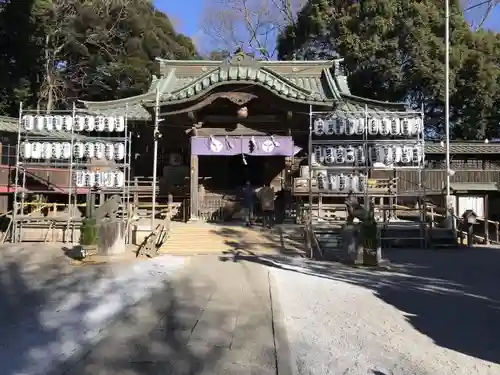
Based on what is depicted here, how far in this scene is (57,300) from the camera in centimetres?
824

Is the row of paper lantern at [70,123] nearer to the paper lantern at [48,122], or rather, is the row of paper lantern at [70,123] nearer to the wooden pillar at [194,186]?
the paper lantern at [48,122]

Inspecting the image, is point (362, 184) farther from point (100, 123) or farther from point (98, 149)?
point (100, 123)

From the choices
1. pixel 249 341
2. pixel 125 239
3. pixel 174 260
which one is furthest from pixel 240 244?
pixel 249 341

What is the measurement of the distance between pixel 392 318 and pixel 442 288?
262 centimetres

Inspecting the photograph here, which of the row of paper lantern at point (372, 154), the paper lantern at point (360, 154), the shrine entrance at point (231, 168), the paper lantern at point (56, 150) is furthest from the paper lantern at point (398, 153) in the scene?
the paper lantern at point (56, 150)

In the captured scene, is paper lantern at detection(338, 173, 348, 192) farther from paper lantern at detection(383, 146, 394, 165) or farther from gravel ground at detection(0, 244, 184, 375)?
gravel ground at detection(0, 244, 184, 375)

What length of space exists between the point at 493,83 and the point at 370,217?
918 inches

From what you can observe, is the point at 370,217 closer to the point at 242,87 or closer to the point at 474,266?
the point at 474,266

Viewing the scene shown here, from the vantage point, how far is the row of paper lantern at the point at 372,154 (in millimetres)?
15055

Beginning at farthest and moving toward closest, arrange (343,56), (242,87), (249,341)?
1. (343,56)
2. (242,87)
3. (249,341)

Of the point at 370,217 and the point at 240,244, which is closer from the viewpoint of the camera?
the point at 370,217

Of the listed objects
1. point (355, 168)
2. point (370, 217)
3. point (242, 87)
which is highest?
point (242, 87)

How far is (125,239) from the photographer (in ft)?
46.2

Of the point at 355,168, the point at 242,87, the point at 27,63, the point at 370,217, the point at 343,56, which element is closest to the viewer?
the point at 370,217
